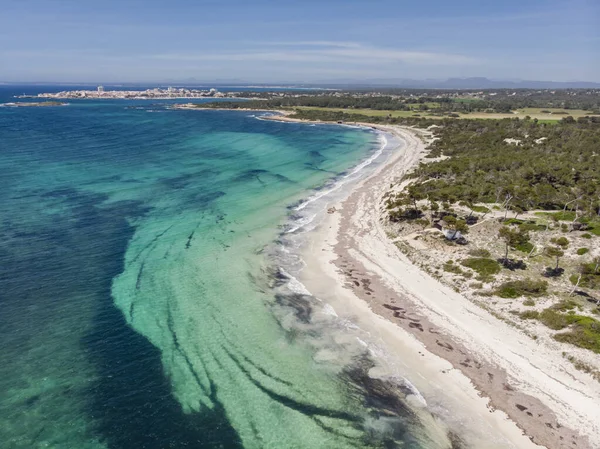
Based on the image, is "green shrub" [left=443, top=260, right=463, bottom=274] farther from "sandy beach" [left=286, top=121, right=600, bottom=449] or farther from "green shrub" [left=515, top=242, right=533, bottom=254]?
"green shrub" [left=515, top=242, right=533, bottom=254]

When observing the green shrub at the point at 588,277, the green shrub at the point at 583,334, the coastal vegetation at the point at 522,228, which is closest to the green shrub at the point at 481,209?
the coastal vegetation at the point at 522,228

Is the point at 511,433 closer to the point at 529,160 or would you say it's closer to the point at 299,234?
the point at 299,234

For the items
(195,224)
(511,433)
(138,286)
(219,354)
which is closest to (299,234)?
(195,224)

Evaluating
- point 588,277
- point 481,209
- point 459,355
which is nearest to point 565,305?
point 588,277

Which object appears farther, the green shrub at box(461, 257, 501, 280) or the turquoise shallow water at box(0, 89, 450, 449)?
the green shrub at box(461, 257, 501, 280)

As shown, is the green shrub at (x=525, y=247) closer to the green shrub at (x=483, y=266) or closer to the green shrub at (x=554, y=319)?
the green shrub at (x=483, y=266)

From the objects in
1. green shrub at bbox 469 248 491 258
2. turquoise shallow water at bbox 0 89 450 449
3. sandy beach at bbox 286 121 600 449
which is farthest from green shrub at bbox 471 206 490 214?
turquoise shallow water at bbox 0 89 450 449
